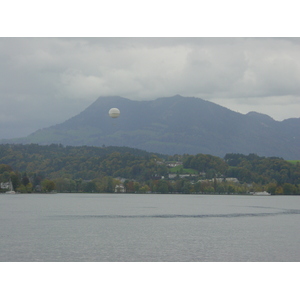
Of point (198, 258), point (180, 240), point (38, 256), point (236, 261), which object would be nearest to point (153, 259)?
point (198, 258)

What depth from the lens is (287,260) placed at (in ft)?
130

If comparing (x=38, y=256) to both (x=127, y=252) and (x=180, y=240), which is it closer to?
(x=127, y=252)

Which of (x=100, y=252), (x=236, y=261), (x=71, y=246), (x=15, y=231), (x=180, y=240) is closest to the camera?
(x=236, y=261)

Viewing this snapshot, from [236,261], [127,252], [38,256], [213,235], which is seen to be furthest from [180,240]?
[38,256]

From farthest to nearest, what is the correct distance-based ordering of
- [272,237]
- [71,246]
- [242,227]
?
[242,227] → [272,237] → [71,246]

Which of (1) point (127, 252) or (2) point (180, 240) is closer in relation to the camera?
(1) point (127, 252)

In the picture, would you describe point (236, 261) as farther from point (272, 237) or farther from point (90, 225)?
point (90, 225)

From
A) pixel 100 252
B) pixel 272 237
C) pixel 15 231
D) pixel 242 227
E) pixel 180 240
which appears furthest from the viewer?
pixel 242 227

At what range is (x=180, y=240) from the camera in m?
52.0

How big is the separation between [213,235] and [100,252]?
18.0 metres

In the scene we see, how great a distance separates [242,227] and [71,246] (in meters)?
28.6

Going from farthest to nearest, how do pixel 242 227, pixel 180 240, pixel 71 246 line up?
pixel 242 227, pixel 180 240, pixel 71 246

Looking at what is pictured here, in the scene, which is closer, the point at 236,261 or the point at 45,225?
the point at 236,261

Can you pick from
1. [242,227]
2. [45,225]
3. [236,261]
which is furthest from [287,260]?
[45,225]
